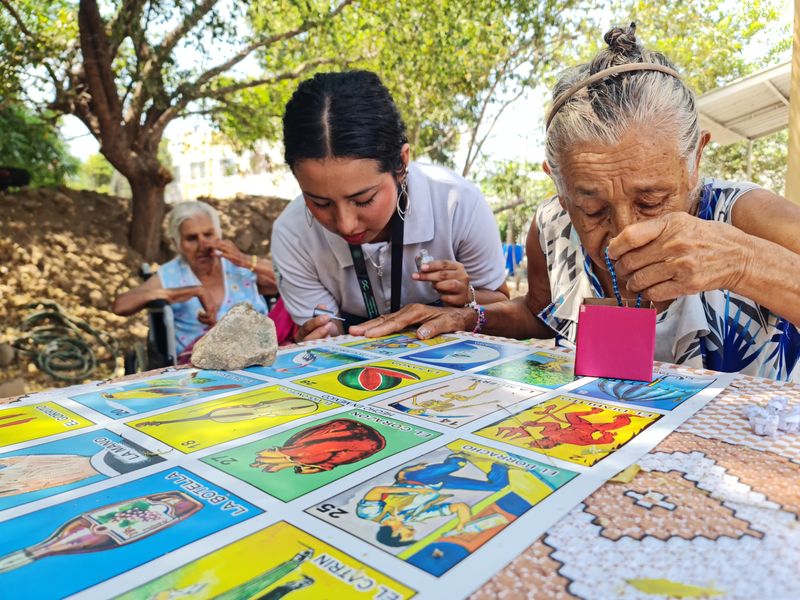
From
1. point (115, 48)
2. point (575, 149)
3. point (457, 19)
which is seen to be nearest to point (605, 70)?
point (575, 149)

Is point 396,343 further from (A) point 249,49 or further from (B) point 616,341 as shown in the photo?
(A) point 249,49

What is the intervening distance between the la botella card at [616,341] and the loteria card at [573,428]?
178 millimetres

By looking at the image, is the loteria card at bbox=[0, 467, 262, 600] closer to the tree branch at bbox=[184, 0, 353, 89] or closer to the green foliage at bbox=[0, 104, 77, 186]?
the tree branch at bbox=[184, 0, 353, 89]

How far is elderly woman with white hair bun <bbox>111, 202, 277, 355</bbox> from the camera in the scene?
3.18 m

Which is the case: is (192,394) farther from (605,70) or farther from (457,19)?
(457,19)

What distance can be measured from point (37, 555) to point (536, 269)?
1.68m

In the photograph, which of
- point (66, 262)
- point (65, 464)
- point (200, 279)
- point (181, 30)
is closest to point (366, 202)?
point (65, 464)

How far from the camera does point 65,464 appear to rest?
80 centimetres

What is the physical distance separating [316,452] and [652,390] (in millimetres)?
684

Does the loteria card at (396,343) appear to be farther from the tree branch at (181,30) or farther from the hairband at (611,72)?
the tree branch at (181,30)

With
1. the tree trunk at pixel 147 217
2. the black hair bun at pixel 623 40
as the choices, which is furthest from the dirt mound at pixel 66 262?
the black hair bun at pixel 623 40

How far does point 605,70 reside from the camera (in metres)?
1.23

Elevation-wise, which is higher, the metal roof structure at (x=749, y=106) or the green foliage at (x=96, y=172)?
the green foliage at (x=96, y=172)

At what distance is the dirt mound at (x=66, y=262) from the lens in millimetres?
5508
